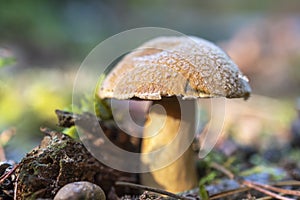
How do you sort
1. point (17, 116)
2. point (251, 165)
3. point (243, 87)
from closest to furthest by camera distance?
point (243, 87) < point (251, 165) < point (17, 116)

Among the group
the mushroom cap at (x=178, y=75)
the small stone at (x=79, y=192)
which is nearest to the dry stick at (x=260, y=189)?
the mushroom cap at (x=178, y=75)

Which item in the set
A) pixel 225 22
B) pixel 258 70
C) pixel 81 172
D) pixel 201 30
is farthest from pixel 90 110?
pixel 225 22

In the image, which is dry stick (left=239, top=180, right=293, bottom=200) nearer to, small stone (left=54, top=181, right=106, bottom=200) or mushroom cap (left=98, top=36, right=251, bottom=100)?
mushroom cap (left=98, top=36, right=251, bottom=100)

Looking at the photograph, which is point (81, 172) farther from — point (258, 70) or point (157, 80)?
point (258, 70)

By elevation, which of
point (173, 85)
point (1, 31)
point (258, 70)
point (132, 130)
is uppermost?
point (1, 31)

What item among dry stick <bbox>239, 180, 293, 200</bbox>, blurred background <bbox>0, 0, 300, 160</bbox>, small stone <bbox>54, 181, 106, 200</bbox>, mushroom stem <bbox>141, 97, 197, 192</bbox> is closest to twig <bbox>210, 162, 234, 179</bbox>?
dry stick <bbox>239, 180, 293, 200</bbox>

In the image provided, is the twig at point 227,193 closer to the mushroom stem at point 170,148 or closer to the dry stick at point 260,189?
the dry stick at point 260,189
